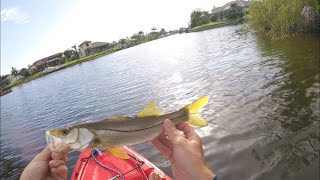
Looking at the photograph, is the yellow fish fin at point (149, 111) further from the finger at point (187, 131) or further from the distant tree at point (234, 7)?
the distant tree at point (234, 7)

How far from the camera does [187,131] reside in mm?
3412

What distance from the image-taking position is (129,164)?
7.18 m

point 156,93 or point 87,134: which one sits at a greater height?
point 87,134

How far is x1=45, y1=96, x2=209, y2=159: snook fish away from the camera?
9.78 ft

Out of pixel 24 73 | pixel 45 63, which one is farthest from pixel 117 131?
pixel 45 63

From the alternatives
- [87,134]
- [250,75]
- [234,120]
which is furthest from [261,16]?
[87,134]

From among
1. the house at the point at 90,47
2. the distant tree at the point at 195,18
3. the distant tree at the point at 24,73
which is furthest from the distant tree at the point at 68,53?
the distant tree at the point at 195,18

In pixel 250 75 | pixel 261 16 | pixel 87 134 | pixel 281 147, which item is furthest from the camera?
pixel 261 16

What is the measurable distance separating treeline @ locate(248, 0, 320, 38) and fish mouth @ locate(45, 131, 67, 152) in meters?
30.7

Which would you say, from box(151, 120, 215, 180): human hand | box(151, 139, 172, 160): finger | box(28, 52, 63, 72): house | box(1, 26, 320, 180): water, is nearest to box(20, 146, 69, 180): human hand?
box(151, 139, 172, 160): finger

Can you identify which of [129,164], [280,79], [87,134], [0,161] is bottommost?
[0,161]

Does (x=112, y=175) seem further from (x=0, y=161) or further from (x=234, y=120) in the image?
(x=0, y=161)

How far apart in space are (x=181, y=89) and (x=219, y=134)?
9215 mm

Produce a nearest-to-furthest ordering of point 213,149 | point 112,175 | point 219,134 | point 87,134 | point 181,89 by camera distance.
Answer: point 87,134
point 112,175
point 213,149
point 219,134
point 181,89
